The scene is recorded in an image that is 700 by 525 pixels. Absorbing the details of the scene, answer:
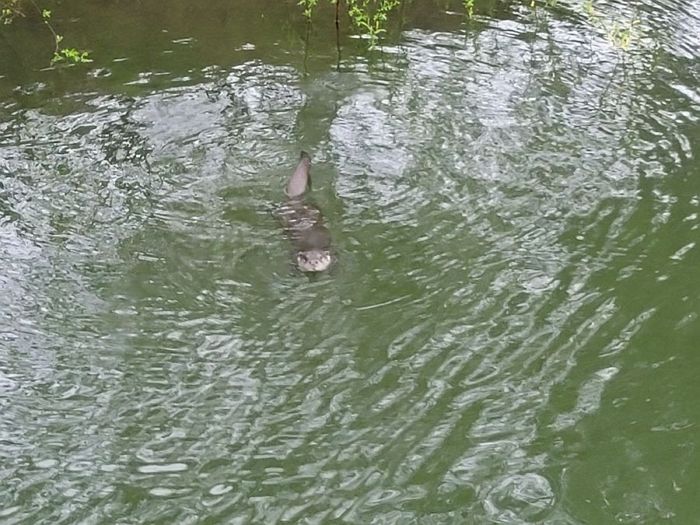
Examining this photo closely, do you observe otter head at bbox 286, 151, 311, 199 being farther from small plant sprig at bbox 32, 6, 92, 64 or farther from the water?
small plant sprig at bbox 32, 6, 92, 64

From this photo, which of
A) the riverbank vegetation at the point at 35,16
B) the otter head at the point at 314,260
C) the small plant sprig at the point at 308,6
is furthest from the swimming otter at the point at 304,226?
the riverbank vegetation at the point at 35,16

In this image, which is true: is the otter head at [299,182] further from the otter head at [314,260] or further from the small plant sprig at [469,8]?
the small plant sprig at [469,8]

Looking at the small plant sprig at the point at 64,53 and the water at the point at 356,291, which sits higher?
the small plant sprig at the point at 64,53

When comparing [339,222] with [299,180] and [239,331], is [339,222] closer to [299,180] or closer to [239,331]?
[299,180]

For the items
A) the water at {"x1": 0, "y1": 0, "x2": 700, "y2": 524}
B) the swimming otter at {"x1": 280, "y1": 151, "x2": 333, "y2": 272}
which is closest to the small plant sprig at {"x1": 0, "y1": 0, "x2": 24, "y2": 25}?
the water at {"x1": 0, "y1": 0, "x2": 700, "y2": 524}

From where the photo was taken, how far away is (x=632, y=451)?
3.85 m

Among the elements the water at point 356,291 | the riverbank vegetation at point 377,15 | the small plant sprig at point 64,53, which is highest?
the riverbank vegetation at point 377,15

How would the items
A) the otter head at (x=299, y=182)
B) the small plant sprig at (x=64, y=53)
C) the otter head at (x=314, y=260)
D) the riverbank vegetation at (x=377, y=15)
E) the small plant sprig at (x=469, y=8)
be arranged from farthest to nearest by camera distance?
the small plant sprig at (x=469, y=8)
the riverbank vegetation at (x=377, y=15)
the small plant sprig at (x=64, y=53)
the otter head at (x=299, y=182)
the otter head at (x=314, y=260)

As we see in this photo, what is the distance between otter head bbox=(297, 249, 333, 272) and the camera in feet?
15.5

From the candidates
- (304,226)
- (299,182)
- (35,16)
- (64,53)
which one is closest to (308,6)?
(64,53)

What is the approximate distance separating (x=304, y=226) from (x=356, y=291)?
2.05 feet

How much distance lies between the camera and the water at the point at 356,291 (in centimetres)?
371

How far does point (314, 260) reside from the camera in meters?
4.71

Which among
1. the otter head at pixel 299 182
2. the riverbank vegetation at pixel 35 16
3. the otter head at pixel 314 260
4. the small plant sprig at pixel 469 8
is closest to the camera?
the otter head at pixel 314 260
